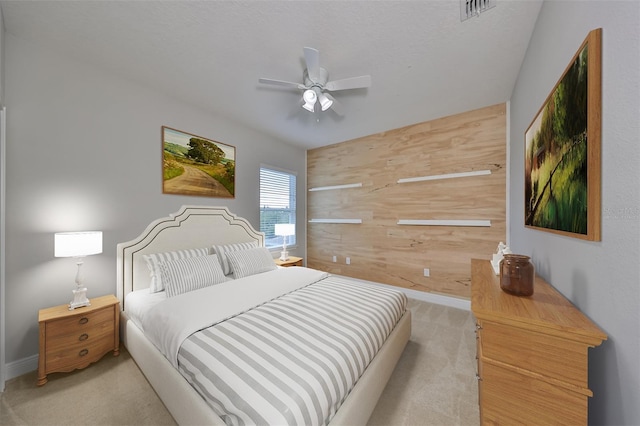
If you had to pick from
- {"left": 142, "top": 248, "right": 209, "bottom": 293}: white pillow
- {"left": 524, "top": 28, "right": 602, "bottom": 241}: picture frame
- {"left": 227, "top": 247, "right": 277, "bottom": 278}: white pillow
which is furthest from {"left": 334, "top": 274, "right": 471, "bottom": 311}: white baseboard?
{"left": 142, "top": 248, "right": 209, "bottom": 293}: white pillow

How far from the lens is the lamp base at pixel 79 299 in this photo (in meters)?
1.93

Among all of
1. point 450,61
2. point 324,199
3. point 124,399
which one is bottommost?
point 124,399

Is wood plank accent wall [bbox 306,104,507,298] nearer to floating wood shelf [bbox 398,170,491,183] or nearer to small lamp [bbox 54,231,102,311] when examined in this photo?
floating wood shelf [bbox 398,170,491,183]

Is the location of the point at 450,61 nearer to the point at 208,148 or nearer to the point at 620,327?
the point at 620,327

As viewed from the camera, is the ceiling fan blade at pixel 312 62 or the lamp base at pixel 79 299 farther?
the lamp base at pixel 79 299

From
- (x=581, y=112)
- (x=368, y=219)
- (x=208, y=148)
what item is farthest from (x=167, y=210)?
(x=581, y=112)

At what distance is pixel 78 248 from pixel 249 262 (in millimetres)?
1504

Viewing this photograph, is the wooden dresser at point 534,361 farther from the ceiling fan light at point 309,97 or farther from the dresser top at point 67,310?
the dresser top at point 67,310

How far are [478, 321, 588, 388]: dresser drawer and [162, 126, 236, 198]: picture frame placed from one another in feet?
10.5

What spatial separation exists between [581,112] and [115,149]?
140 inches

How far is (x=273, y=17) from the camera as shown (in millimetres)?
1647

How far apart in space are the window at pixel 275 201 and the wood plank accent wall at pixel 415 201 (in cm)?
54

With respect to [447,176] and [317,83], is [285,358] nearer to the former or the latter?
[317,83]

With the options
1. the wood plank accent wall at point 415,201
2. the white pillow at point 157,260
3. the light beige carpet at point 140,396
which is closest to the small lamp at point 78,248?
the white pillow at point 157,260
